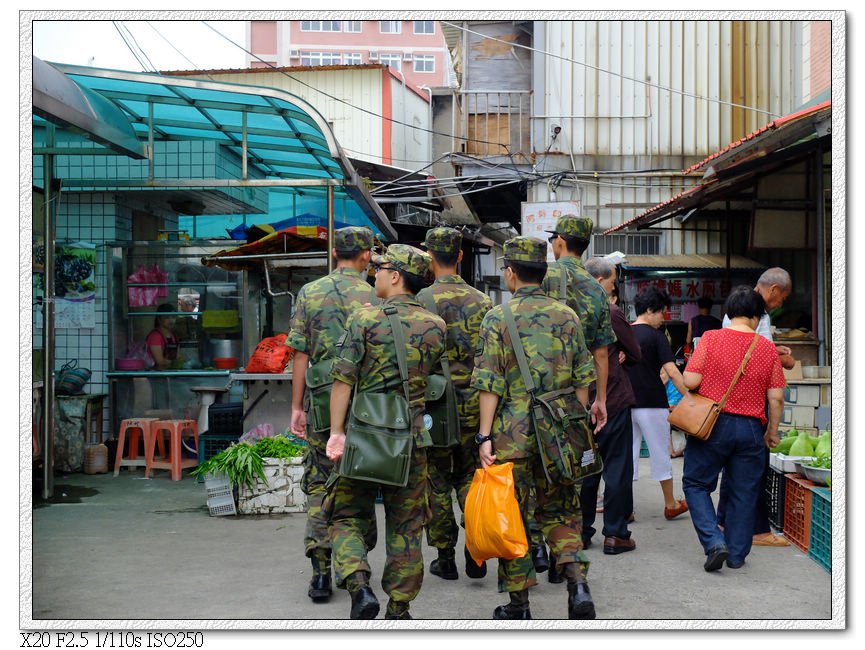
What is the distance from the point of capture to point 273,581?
554 cm

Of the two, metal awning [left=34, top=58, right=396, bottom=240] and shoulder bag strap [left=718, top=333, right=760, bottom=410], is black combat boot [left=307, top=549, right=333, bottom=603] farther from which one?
metal awning [left=34, top=58, right=396, bottom=240]

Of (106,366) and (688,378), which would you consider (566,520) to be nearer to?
(688,378)

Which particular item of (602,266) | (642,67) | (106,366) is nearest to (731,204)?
(642,67)

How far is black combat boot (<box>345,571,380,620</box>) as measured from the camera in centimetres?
448

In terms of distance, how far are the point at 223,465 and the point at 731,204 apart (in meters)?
9.49

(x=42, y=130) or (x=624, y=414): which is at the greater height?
(x=42, y=130)

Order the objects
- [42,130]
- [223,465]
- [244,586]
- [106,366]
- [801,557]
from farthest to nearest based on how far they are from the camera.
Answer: [106,366]
[42,130]
[223,465]
[801,557]
[244,586]

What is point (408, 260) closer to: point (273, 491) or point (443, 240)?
point (443, 240)

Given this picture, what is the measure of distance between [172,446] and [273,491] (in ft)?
6.60

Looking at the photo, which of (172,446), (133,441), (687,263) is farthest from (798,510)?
(687,263)

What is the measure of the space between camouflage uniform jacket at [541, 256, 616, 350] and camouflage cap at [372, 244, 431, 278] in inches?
40.2

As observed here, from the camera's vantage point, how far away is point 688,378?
5.77m

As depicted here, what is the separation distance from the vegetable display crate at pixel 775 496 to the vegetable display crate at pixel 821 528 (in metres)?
0.63

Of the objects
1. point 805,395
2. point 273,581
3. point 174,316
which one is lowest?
point 273,581
